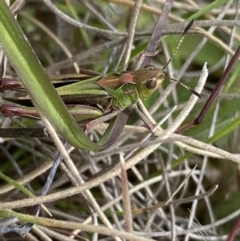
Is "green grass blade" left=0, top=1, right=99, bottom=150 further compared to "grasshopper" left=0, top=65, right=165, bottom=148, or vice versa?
"grasshopper" left=0, top=65, right=165, bottom=148

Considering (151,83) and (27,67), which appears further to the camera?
(151,83)

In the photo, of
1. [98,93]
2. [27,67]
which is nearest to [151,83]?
[98,93]

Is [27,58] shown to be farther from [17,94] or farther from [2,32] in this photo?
[17,94]

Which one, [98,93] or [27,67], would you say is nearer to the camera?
[27,67]

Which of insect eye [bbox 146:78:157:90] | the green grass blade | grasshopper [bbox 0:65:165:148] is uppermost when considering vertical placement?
the green grass blade

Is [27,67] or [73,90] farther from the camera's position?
[73,90]

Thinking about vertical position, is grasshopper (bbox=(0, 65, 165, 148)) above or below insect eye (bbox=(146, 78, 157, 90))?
below

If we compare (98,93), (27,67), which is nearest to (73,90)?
(98,93)

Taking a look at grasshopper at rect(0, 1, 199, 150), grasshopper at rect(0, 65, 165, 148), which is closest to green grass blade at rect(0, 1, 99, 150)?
grasshopper at rect(0, 1, 199, 150)

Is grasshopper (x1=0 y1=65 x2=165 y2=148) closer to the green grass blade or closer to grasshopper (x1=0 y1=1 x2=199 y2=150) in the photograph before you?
grasshopper (x1=0 y1=1 x2=199 y2=150)

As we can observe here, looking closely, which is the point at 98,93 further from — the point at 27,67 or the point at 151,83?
the point at 27,67

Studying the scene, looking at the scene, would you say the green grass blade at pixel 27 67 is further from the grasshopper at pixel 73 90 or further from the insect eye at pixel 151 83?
the insect eye at pixel 151 83
